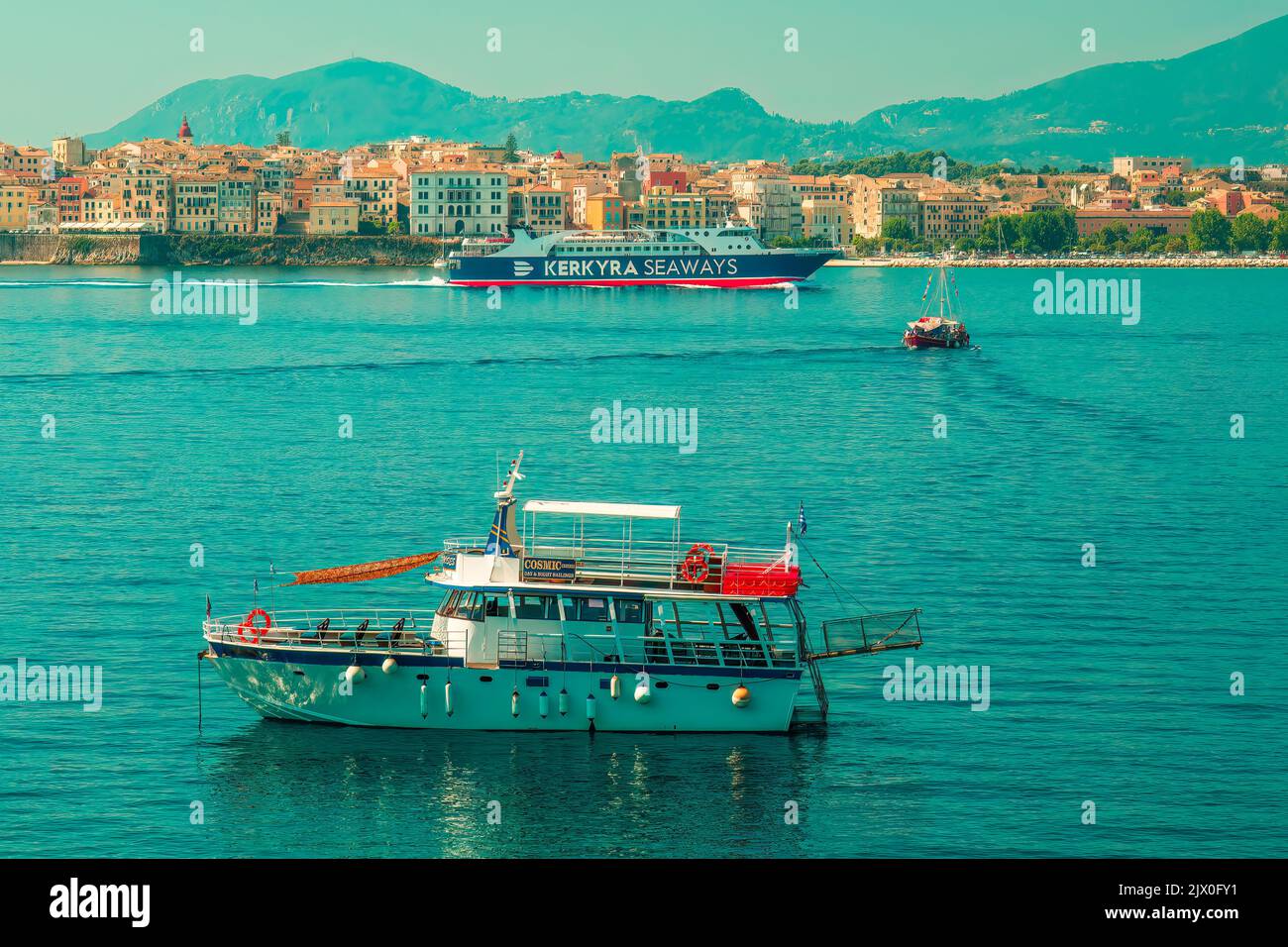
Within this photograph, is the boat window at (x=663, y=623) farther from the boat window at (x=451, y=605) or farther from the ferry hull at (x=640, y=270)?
the ferry hull at (x=640, y=270)

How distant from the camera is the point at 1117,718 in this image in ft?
91.4

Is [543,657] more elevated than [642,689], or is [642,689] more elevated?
[543,657]

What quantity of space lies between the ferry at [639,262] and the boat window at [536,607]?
512 feet

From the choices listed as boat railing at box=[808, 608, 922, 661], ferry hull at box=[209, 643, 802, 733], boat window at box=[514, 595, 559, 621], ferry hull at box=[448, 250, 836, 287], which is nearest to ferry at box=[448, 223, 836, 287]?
ferry hull at box=[448, 250, 836, 287]

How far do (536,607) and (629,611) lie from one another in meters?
1.39

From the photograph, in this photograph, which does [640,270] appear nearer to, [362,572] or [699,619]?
[699,619]

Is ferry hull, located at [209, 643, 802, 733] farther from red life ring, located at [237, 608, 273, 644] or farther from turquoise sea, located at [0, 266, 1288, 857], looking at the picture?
turquoise sea, located at [0, 266, 1288, 857]

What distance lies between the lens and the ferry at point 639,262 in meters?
181

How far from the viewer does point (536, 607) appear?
26.2 metres

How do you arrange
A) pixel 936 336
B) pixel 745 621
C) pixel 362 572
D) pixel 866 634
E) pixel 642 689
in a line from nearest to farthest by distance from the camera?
pixel 642 689 < pixel 745 621 < pixel 362 572 < pixel 866 634 < pixel 936 336

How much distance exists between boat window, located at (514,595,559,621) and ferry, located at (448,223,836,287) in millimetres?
156205

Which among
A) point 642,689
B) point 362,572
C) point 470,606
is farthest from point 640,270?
point 642,689

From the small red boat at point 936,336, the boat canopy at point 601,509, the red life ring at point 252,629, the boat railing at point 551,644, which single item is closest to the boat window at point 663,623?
the boat railing at point 551,644
